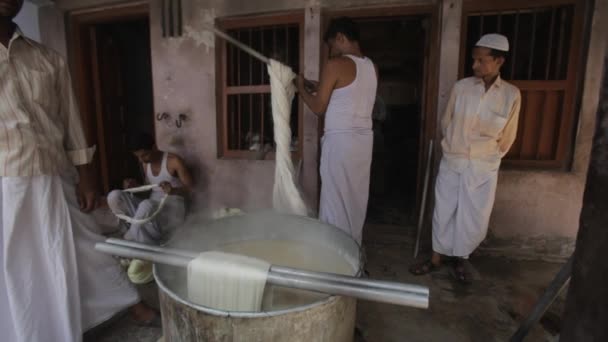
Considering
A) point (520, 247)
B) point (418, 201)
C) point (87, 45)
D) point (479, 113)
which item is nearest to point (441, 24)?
point (479, 113)

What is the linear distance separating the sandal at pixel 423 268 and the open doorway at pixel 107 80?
4.10m

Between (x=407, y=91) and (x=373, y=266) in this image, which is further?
(x=407, y=91)

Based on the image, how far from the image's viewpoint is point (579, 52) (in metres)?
3.21

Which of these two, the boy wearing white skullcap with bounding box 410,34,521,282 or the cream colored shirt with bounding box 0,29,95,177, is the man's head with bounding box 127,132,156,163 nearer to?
the cream colored shirt with bounding box 0,29,95,177

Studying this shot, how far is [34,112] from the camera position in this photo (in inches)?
72.8

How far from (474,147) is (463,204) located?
50 centimetres

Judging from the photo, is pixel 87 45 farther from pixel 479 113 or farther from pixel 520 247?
pixel 520 247

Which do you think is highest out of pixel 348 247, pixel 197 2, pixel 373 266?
pixel 197 2

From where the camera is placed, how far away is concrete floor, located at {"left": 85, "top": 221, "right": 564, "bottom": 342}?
2.39 m

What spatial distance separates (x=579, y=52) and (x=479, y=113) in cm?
128

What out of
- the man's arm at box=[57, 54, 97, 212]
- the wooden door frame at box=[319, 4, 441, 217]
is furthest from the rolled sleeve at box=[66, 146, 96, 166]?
the wooden door frame at box=[319, 4, 441, 217]

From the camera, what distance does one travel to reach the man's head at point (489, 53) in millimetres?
2732

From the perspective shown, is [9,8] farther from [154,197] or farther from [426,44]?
[426,44]

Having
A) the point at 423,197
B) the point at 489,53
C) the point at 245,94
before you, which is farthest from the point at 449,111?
the point at 245,94
